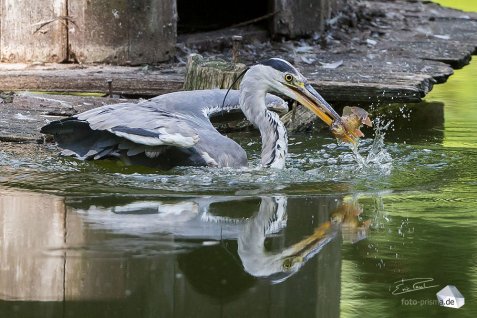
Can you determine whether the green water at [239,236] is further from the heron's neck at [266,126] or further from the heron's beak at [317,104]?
the heron's beak at [317,104]

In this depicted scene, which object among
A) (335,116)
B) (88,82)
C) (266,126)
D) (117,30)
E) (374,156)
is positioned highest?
(117,30)

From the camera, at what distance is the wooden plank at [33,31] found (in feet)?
33.4

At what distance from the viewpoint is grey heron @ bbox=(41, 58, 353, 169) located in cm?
696

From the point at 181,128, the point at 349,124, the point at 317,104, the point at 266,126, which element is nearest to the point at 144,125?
the point at 181,128

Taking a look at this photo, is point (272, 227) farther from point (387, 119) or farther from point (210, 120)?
point (387, 119)

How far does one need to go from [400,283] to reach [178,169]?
2712 millimetres

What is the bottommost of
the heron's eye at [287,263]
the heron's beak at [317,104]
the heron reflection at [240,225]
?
the heron reflection at [240,225]

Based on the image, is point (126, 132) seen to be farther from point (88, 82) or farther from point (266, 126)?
point (88, 82)

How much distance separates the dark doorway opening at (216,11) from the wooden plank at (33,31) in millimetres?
3271

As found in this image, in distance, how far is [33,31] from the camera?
1024cm

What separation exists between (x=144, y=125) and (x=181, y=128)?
0.74 ft

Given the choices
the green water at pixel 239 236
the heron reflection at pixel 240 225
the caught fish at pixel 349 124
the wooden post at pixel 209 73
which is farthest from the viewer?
the wooden post at pixel 209 73

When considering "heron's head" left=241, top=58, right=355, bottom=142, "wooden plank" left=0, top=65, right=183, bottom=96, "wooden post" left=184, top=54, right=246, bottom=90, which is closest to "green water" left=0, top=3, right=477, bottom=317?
"heron's head" left=241, top=58, right=355, bottom=142

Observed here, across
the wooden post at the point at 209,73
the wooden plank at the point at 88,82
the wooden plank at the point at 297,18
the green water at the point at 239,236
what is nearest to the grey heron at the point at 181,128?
the green water at the point at 239,236
